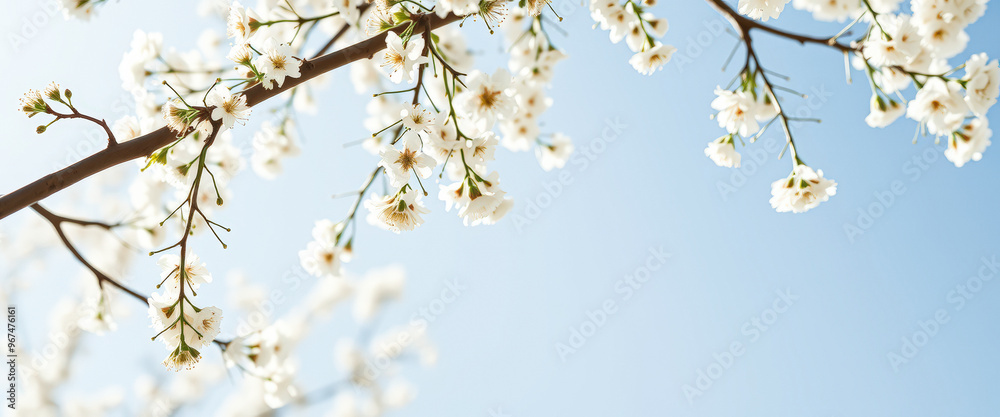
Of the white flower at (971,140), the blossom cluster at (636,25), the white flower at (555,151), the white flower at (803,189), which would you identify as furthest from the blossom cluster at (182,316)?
the white flower at (971,140)

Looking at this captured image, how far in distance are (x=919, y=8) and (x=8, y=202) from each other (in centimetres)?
218

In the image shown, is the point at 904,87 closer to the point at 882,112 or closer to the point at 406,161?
the point at 882,112

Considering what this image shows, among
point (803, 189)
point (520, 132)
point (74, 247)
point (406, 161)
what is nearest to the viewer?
point (406, 161)

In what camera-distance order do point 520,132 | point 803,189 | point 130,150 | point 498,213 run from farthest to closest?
1. point 520,132
2. point 803,189
3. point 498,213
4. point 130,150

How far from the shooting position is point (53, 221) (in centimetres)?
109

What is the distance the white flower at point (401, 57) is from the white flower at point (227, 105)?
293 millimetres

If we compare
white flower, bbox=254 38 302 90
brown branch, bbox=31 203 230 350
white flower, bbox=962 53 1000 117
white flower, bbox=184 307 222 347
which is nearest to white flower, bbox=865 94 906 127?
white flower, bbox=962 53 1000 117

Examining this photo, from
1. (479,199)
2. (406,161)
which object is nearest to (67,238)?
(406,161)

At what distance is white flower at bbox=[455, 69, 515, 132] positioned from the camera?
4.05 ft

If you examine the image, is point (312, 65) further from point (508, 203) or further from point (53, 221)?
point (53, 221)

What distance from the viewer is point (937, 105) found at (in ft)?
4.60

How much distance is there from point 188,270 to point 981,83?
205 cm

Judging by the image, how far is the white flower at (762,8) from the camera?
1.24m

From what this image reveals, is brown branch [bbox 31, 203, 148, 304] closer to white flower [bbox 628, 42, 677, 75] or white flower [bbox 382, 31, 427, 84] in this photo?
white flower [bbox 382, 31, 427, 84]
